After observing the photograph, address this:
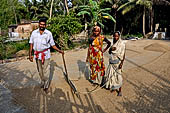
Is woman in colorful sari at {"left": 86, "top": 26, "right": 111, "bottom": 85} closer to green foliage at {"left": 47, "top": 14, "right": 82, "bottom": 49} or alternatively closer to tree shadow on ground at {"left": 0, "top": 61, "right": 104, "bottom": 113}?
tree shadow on ground at {"left": 0, "top": 61, "right": 104, "bottom": 113}

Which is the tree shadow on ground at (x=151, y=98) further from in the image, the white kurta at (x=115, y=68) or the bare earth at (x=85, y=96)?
the white kurta at (x=115, y=68)

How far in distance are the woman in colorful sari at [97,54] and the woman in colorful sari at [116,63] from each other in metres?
0.26

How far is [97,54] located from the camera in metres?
3.60

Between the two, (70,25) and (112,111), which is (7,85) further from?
(70,25)

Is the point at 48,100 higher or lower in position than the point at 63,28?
lower

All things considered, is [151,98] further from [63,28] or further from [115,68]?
[63,28]

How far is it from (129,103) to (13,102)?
2.48 meters

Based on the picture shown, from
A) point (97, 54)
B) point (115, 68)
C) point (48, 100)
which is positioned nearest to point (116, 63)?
point (115, 68)

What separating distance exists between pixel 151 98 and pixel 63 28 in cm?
756

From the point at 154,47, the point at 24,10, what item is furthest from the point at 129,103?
the point at 24,10

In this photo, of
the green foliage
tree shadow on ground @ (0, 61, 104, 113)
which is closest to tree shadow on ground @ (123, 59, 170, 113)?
tree shadow on ground @ (0, 61, 104, 113)

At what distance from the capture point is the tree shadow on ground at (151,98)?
2.81m

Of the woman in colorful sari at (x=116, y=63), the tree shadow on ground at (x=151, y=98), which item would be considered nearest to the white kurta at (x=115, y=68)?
the woman in colorful sari at (x=116, y=63)

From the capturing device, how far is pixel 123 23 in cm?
2117
